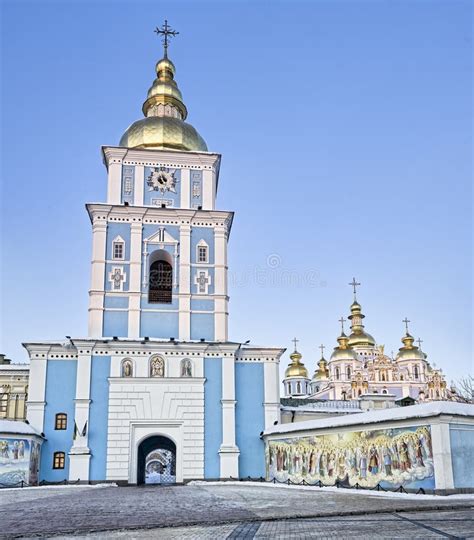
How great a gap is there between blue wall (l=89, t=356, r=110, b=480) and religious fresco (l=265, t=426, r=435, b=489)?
6.38m

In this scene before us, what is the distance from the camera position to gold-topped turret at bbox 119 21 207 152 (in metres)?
29.6

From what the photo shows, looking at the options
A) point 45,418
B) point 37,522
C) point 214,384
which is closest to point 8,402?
point 45,418

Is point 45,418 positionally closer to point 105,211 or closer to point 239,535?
point 105,211

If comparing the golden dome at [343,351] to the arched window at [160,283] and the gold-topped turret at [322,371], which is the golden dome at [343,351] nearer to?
the gold-topped turret at [322,371]

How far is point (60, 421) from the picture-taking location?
24.7 m

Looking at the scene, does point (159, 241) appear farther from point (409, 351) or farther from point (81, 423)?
point (409, 351)

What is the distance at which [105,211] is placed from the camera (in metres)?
27.7

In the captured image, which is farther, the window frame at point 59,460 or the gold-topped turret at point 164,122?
the gold-topped turret at point 164,122

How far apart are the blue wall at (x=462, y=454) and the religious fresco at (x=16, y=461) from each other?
13.9 meters

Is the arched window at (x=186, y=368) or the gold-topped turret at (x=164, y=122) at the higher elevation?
the gold-topped turret at (x=164, y=122)

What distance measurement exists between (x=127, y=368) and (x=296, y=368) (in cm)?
4419

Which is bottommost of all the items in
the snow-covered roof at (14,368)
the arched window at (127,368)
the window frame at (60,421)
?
the window frame at (60,421)

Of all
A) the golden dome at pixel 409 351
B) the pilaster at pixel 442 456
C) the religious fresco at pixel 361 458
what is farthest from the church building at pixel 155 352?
the golden dome at pixel 409 351

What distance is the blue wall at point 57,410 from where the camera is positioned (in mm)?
23984
